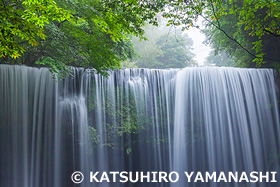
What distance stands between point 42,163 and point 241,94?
9.28 metres

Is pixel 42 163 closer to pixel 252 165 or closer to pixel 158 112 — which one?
pixel 158 112

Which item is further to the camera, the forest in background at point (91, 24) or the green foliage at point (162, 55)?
the green foliage at point (162, 55)

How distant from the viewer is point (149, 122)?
1092cm

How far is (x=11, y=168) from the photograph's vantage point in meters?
7.57

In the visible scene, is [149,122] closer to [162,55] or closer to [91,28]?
[91,28]

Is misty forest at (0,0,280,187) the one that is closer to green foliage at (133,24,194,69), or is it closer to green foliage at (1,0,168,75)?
green foliage at (1,0,168,75)
